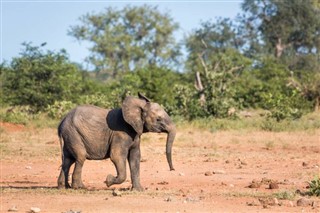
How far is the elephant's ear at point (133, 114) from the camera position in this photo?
34.7 feet

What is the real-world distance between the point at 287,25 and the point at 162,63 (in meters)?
9.86

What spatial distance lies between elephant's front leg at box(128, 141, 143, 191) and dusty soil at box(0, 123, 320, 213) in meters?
0.17

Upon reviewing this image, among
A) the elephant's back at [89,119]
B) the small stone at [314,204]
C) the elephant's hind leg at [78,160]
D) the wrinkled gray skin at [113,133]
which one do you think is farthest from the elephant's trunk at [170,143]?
the small stone at [314,204]

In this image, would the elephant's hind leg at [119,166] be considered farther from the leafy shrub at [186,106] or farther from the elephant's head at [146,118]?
the leafy shrub at [186,106]

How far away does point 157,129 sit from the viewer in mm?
10680

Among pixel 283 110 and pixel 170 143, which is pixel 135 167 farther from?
pixel 283 110

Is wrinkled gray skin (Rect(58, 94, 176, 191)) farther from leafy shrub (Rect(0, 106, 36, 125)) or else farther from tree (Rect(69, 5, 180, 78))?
tree (Rect(69, 5, 180, 78))

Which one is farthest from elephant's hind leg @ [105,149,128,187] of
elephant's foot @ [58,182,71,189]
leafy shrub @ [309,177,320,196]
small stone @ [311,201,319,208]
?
small stone @ [311,201,319,208]

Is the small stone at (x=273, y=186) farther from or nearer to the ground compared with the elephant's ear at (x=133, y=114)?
nearer to the ground

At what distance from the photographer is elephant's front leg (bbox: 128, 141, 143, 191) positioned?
1068 cm

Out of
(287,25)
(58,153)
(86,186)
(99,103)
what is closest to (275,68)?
(99,103)

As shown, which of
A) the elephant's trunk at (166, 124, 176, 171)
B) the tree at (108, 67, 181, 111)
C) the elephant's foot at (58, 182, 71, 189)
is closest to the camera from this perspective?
the elephant's trunk at (166, 124, 176, 171)

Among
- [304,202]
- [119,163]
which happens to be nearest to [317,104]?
[119,163]

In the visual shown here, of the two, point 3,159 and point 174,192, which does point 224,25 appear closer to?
point 3,159
